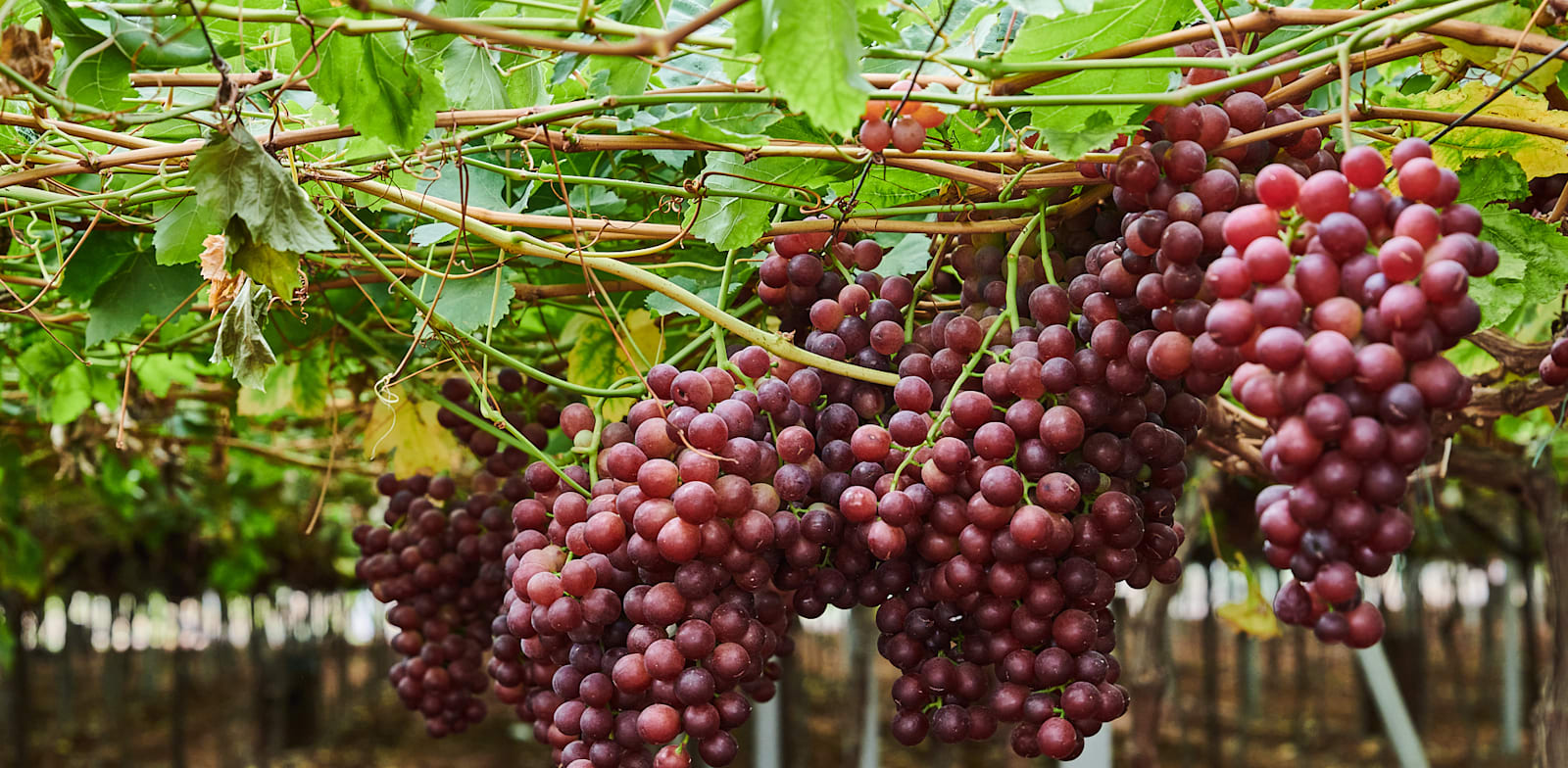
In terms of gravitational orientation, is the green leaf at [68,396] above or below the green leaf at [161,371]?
below

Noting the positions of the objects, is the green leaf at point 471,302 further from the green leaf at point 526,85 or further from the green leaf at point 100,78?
the green leaf at point 100,78

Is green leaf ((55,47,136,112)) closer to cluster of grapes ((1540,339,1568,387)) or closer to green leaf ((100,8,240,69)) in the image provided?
green leaf ((100,8,240,69))

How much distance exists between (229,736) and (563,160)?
1575 cm

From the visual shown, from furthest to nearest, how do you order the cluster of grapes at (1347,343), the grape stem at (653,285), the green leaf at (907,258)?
the green leaf at (907,258) → the grape stem at (653,285) → the cluster of grapes at (1347,343)

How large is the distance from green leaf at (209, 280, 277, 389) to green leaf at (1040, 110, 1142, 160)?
0.84 meters

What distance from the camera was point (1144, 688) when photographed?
409 centimetres

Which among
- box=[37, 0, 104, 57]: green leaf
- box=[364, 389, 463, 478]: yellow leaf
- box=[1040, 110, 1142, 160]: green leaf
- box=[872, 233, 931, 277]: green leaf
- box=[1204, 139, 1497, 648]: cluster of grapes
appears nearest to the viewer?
box=[1204, 139, 1497, 648]: cluster of grapes

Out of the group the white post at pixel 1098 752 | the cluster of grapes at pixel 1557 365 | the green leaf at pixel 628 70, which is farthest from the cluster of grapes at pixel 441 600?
the cluster of grapes at pixel 1557 365

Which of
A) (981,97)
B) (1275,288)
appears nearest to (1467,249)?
(1275,288)

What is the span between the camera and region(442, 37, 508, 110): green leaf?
4.00 ft

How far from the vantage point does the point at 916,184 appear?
4.19ft

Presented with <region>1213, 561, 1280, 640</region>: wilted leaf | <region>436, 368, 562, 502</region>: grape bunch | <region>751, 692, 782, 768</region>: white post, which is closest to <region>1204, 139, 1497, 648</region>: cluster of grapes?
<region>436, 368, 562, 502</region>: grape bunch

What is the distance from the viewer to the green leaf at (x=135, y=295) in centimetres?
174

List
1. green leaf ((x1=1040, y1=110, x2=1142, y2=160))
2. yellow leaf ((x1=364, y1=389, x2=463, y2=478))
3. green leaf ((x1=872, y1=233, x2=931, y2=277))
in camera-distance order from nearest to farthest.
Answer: green leaf ((x1=1040, y1=110, x2=1142, y2=160)), green leaf ((x1=872, y1=233, x2=931, y2=277)), yellow leaf ((x1=364, y1=389, x2=463, y2=478))
